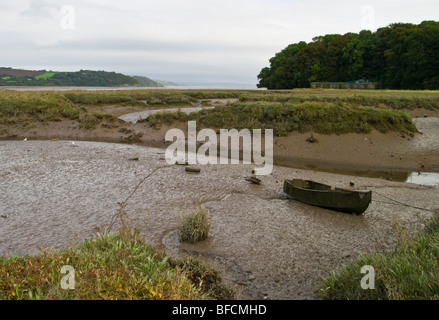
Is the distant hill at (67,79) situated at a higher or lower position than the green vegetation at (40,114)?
higher

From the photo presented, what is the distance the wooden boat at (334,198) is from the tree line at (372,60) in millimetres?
58423

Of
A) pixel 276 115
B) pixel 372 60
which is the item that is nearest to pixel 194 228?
pixel 276 115

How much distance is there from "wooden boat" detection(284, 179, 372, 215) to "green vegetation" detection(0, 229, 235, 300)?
17.6ft

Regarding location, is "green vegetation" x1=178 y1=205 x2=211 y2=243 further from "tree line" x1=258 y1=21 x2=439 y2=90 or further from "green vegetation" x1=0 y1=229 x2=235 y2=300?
"tree line" x1=258 y1=21 x2=439 y2=90

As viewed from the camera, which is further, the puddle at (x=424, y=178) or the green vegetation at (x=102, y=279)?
the puddle at (x=424, y=178)

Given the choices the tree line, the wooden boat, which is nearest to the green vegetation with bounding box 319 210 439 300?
the wooden boat

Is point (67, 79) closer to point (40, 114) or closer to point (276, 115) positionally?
point (40, 114)

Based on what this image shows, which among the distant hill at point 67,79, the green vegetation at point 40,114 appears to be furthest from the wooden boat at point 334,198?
the distant hill at point 67,79

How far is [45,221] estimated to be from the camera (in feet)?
29.6

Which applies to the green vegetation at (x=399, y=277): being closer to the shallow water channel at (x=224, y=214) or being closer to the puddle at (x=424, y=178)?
the shallow water channel at (x=224, y=214)

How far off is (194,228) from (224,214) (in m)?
2.20

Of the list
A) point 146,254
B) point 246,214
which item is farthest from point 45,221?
point 246,214

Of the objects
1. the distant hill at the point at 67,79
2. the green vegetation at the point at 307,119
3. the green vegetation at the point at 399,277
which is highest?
the distant hill at the point at 67,79

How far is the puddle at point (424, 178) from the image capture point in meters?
14.2
